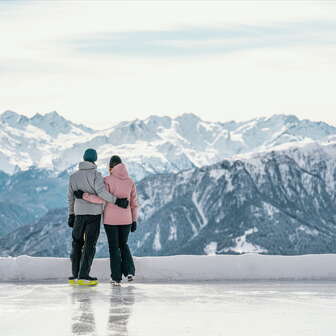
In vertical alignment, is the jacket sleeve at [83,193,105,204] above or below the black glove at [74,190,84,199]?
below

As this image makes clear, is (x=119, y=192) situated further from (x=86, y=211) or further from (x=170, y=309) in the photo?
(x=170, y=309)

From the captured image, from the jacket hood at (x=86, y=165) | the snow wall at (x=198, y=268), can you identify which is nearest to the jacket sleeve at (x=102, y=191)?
the jacket hood at (x=86, y=165)

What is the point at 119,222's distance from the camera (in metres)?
18.2

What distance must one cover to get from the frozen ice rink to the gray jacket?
175 centimetres

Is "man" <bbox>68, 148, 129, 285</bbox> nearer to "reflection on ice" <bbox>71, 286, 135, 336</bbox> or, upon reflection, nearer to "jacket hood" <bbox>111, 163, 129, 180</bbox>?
"jacket hood" <bbox>111, 163, 129, 180</bbox>

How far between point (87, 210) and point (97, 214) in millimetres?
244

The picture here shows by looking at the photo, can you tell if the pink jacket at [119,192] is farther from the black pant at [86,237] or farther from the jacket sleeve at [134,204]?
the black pant at [86,237]

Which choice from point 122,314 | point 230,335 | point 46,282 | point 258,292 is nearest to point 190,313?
point 122,314

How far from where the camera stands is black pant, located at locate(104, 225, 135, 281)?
18.1 metres

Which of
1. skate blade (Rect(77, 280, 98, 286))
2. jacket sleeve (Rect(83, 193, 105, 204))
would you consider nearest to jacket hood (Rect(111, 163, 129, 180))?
jacket sleeve (Rect(83, 193, 105, 204))

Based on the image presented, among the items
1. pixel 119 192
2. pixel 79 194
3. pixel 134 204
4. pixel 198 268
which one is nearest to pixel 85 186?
pixel 79 194

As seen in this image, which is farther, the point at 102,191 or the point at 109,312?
the point at 102,191

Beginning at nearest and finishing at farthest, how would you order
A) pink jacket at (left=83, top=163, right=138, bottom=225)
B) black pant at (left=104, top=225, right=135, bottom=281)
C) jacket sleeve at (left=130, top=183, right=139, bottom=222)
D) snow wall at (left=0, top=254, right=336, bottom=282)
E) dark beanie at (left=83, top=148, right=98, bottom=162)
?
1. dark beanie at (left=83, top=148, right=98, bottom=162)
2. black pant at (left=104, top=225, right=135, bottom=281)
3. pink jacket at (left=83, top=163, right=138, bottom=225)
4. jacket sleeve at (left=130, top=183, right=139, bottom=222)
5. snow wall at (left=0, top=254, right=336, bottom=282)

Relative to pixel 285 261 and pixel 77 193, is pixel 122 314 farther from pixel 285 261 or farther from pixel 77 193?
pixel 285 261
